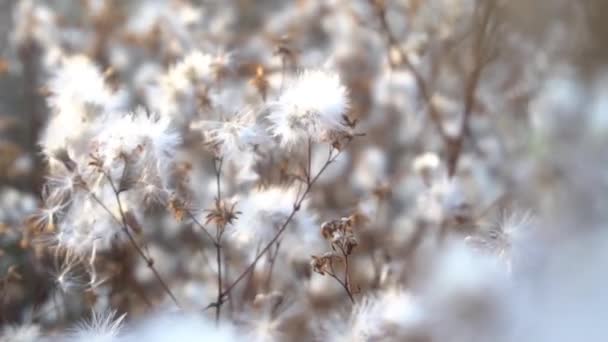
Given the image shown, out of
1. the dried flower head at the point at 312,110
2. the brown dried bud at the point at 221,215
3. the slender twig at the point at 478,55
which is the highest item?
the slender twig at the point at 478,55

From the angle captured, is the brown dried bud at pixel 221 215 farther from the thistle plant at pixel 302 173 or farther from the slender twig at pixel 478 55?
the slender twig at pixel 478 55

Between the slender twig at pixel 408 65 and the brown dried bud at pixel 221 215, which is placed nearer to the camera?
the brown dried bud at pixel 221 215

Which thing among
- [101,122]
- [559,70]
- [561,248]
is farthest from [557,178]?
[101,122]

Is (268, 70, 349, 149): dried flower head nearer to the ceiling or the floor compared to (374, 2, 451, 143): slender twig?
nearer to the floor

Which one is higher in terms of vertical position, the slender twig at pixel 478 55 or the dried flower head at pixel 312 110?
the slender twig at pixel 478 55

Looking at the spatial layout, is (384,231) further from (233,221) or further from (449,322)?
(233,221)

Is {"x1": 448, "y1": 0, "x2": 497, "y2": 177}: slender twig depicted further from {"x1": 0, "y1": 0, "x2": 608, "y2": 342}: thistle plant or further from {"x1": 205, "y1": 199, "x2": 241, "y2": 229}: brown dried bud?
{"x1": 205, "y1": 199, "x2": 241, "y2": 229}: brown dried bud

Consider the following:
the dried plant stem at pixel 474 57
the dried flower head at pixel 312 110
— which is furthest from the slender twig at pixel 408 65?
the dried flower head at pixel 312 110

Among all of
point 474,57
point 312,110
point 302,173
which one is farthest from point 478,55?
point 312,110

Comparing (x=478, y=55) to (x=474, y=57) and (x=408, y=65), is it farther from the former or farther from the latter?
(x=408, y=65)

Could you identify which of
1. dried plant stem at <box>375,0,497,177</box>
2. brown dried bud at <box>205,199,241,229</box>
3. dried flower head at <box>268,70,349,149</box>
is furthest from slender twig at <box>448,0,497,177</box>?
brown dried bud at <box>205,199,241,229</box>

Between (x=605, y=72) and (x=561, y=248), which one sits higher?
(x=605, y=72)
